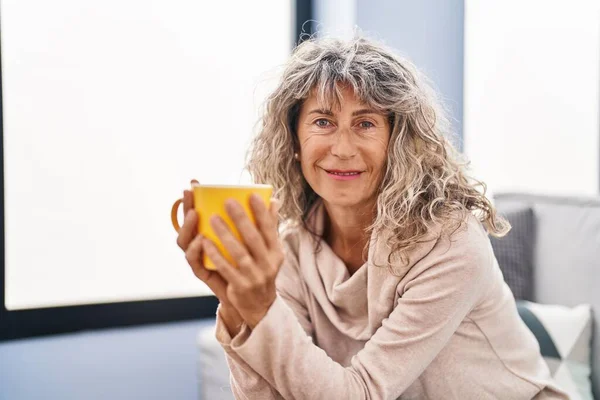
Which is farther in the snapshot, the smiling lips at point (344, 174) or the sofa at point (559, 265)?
the sofa at point (559, 265)

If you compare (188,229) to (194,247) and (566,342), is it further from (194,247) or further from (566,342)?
(566,342)

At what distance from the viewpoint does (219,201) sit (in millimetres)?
752

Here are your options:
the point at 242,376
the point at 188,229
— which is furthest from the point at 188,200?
the point at 242,376

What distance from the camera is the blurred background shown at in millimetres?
1822

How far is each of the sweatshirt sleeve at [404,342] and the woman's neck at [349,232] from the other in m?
0.19

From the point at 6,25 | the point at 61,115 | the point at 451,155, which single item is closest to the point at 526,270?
the point at 451,155

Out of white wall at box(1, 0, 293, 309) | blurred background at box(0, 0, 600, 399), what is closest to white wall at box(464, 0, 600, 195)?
blurred background at box(0, 0, 600, 399)

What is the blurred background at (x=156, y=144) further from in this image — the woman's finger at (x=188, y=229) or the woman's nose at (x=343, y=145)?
the woman's finger at (x=188, y=229)

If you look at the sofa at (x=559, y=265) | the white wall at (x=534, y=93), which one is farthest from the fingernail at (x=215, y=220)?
the white wall at (x=534, y=93)

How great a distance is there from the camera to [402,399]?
1198mm

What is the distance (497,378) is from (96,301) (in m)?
1.27

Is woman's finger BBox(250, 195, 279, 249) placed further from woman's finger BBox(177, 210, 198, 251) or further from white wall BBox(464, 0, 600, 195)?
white wall BBox(464, 0, 600, 195)

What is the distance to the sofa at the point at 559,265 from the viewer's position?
1584mm

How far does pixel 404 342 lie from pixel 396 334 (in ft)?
0.07
